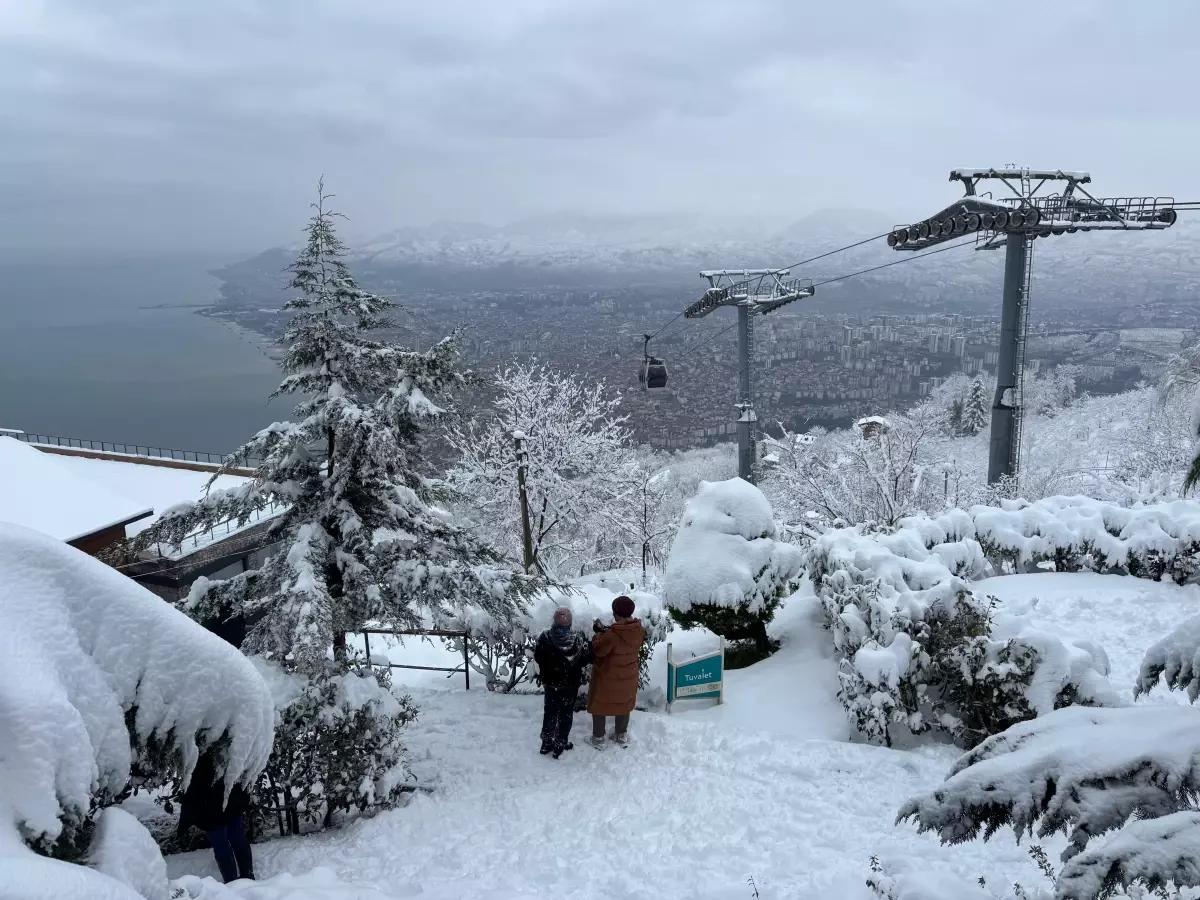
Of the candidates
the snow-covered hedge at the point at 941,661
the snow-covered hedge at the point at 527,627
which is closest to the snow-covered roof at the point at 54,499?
the snow-covered hedge at the point at 527,627

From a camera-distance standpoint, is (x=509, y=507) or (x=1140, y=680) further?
(x=509, y=507)

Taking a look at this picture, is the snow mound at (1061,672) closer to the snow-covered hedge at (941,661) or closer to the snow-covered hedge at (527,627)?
the snow-covered hedge at (941,661)

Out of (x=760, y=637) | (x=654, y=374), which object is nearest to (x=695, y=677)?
(x=760, y=637)

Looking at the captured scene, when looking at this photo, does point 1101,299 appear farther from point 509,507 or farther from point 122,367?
point 122,367

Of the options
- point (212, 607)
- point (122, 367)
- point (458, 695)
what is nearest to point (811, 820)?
Answer: point (458, 695)

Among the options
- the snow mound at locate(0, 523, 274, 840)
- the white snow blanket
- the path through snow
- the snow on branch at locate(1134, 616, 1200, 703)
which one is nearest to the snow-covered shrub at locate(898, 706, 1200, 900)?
the snow on branch at locate(1134, 616, 1200, 703)

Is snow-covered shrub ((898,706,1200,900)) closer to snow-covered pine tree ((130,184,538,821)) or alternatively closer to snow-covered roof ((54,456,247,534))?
snow-covered pine tree ((130,184,538,821))
